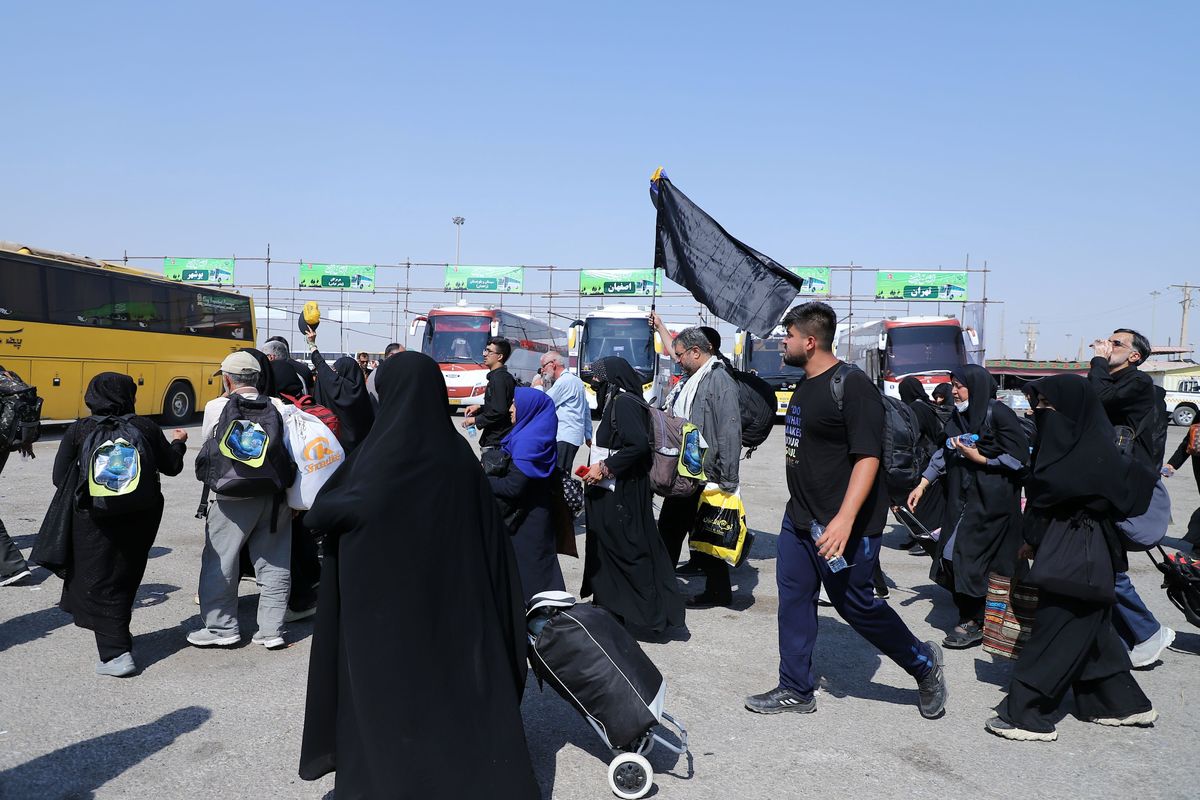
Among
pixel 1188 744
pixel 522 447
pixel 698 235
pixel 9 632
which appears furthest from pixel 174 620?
pixel 1188 744

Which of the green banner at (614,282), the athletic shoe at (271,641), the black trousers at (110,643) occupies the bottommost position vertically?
the athletic shoe at (271,641)

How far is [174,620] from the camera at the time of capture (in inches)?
202

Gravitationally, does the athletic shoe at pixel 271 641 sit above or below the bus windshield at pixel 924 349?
below

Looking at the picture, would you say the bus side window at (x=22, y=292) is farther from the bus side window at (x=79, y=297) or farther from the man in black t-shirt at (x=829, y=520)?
the man in black t-shirt at (x=829, y=520)

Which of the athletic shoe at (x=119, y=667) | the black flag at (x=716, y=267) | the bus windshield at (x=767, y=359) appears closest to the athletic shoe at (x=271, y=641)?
the athletic shoe at (x=119, y=667)

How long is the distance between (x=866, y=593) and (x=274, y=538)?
3.13m

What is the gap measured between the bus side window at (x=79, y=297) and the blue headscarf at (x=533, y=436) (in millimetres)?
13757

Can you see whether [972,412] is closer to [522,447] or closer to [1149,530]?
[1149,530]

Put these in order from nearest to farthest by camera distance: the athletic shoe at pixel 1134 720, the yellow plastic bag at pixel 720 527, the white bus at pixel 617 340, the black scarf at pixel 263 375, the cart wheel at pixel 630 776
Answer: the cart wheel at pixel 630 776, the athletic shoe at pixel 1134 720, the black scarf at pixel 263 375, the yellow plastic bag at pixel 720 527, the white bus at pixel 617 340

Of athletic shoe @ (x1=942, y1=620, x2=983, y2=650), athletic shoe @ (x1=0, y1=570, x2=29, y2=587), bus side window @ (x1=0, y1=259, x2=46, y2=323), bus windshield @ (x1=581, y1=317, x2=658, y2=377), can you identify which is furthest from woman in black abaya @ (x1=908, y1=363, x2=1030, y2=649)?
bus windshield @ (x1=581, y1=317, x2=658, y2=377)

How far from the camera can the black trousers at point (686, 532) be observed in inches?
225

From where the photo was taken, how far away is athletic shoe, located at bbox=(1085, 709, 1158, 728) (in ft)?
12.5

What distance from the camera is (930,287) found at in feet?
118

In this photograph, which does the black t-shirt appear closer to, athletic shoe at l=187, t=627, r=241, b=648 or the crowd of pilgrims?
the crowd of pilgrims
